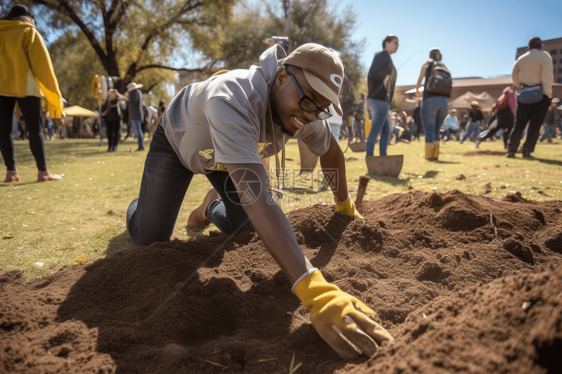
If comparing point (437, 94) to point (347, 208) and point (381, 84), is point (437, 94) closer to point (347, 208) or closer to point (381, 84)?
point (381, 84)

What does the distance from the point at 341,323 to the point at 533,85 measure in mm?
7693

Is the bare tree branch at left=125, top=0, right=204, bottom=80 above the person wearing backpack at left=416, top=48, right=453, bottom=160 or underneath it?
above

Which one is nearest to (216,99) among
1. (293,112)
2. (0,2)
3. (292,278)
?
(293,112)

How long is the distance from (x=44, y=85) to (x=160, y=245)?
369 centimetres

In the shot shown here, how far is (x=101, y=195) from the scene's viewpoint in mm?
4645

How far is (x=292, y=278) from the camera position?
1394 mm

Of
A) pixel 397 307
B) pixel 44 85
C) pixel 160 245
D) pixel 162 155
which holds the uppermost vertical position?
pixel 44 85

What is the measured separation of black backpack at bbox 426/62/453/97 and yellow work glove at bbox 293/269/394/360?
6639 mm

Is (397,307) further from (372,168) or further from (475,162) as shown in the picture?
(475,162)

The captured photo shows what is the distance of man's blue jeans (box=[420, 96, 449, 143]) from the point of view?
698 cm

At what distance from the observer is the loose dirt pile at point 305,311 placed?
3.44ft

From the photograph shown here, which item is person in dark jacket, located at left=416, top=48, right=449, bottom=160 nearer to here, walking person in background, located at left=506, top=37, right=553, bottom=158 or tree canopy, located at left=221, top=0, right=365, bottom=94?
walking person in background, located at left=506, top=37, right=553, bottom=158

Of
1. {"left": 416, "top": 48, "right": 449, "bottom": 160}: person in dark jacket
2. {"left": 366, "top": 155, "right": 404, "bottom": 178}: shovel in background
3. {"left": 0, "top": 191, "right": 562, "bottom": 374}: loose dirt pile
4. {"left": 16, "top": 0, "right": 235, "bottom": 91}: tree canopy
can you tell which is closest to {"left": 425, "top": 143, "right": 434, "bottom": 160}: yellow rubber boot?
{"left": 416, "top": 48, "right": 449, "bottom": 160}: person in dark jacket
